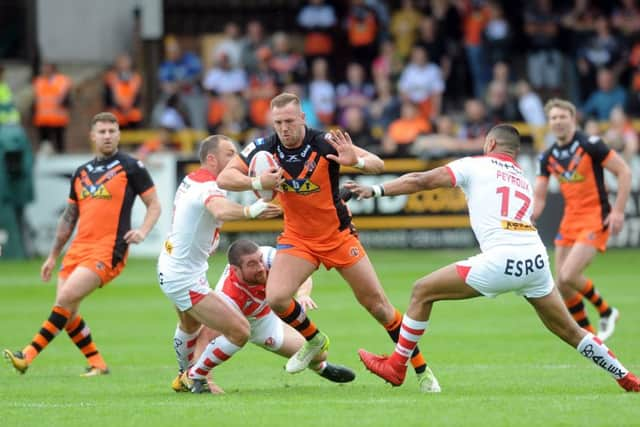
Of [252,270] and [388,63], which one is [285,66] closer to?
[388,63]

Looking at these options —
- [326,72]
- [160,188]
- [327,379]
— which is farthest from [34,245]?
[327,379]

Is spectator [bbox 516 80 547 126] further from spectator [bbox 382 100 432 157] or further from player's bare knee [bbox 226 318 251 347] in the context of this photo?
player's bare knee [bbox 226 318 251 347]

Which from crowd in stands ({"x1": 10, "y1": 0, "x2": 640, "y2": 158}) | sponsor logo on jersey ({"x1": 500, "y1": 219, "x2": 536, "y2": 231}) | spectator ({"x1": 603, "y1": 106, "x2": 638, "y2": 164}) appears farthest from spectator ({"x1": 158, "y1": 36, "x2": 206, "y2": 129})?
sponsor logo on jersey ({"x1": 500, "y1": 219, "x2": 536, "y2": 231})

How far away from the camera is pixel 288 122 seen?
10.6 meters

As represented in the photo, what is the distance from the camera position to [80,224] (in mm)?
12953

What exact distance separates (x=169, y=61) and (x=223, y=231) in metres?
5.43

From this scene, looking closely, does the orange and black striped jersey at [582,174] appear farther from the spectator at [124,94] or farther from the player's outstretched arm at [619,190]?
the spectator at [124,94]

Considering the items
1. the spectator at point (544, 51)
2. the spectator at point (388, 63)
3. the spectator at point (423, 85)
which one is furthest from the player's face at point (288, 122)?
the spectator at point (544, 51)

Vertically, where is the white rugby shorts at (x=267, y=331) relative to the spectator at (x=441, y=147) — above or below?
above

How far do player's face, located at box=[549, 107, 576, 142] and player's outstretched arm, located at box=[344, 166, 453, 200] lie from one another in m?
4.25

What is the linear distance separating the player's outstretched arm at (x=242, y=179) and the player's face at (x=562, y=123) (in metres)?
4.42

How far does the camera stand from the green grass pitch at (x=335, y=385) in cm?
923

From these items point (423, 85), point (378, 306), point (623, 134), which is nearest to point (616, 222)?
point (378, 306)

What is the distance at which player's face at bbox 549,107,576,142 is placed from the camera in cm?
1394
